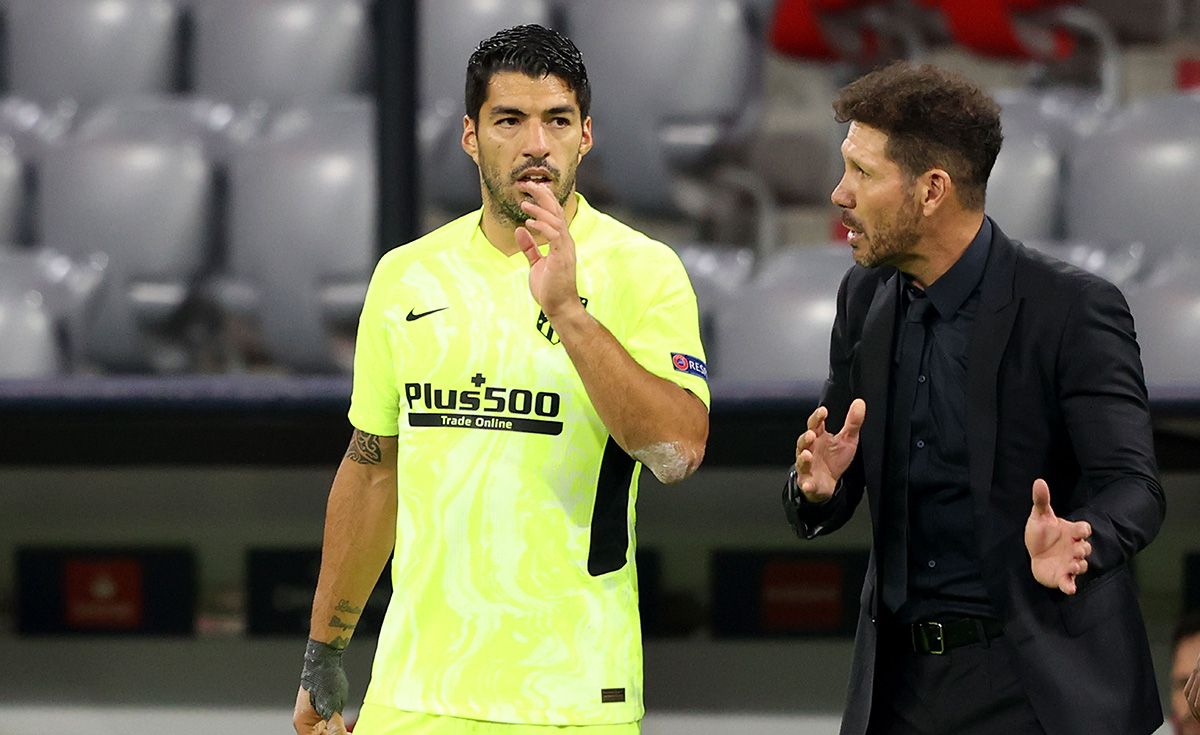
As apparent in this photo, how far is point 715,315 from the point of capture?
3.88 m

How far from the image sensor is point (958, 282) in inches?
91.0

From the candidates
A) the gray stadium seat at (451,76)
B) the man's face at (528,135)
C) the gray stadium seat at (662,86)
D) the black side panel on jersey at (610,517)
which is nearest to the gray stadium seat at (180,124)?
the gray stadium seat at (451,76)

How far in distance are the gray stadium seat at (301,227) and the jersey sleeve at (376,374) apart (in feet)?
5.30

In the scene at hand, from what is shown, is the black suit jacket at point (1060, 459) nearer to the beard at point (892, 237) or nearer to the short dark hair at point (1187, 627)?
the beard at point (892, 237)

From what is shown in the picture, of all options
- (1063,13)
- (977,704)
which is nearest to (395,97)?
(977,704)

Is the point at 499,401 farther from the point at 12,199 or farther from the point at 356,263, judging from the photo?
the point at 12,199

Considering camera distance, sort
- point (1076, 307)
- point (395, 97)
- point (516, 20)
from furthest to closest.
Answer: point (516, 20), point (395, 97), point (1076, 307)

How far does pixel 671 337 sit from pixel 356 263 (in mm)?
2109

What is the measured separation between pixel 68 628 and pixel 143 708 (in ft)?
0.70

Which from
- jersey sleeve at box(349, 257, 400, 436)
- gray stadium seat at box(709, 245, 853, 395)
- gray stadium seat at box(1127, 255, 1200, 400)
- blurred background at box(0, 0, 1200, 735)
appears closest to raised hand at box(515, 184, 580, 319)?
jersey sleeve at box(349, 257, 400, 436)

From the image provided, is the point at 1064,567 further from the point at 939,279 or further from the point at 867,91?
the point at 867,91

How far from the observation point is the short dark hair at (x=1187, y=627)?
322 centimetres

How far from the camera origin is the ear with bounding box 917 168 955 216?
89.9 inches

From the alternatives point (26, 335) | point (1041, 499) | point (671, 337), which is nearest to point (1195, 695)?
point (1041, 499)
